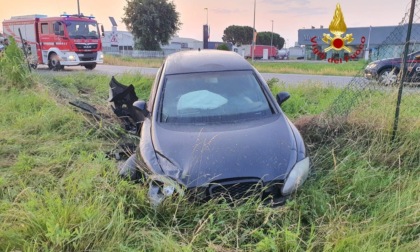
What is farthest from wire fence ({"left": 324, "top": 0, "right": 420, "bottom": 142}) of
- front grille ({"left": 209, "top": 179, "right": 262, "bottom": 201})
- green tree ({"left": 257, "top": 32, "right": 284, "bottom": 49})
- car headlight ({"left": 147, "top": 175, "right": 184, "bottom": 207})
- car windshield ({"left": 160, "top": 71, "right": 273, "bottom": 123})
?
green tree ({"left": 257, "top": 32, "right": 284, "bottom": 49})

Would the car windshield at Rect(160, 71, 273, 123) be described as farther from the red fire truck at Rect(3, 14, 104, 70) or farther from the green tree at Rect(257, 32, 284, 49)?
the green tree at Rect(257, 32, 284, 49)

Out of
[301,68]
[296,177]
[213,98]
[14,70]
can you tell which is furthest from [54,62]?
[296,177]

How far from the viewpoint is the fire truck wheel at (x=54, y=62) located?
731 inches

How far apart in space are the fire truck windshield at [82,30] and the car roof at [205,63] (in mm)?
15487

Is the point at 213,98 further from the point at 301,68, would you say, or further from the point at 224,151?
the point at 301,68

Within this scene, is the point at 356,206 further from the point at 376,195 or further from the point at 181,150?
the point at 181,150

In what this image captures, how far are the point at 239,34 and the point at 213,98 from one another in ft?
277

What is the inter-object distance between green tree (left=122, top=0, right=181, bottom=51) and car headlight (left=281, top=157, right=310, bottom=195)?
4600 cm

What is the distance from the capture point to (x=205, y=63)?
4.28 m

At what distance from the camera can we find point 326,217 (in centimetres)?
277

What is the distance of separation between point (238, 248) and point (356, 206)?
127 cm

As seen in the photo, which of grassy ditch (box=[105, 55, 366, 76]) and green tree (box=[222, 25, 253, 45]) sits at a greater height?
green tree (box=[222, 25, 253, 45])

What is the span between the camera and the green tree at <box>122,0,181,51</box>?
4578 cm

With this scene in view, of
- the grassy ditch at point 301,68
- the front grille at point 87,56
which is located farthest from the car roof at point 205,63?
the front grille at point 87,56
